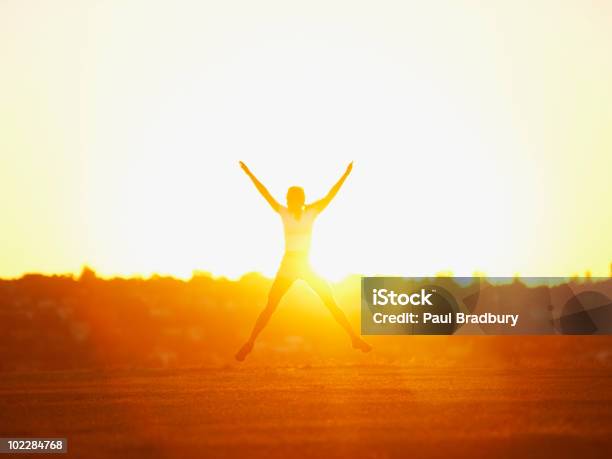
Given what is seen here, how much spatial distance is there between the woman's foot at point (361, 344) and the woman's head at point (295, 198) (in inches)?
92.6

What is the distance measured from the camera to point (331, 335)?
37.0 m

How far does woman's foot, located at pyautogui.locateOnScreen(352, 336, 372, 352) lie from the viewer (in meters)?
18.0

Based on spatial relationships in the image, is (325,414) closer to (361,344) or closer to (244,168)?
(361,344)

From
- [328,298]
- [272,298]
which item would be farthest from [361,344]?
[272,298]

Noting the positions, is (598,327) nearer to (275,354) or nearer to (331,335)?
(331,335)

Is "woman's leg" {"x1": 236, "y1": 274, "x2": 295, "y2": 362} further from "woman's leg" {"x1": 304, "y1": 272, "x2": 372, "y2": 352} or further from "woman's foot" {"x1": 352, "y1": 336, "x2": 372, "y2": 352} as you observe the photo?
"woman's foot" {"x1": 352, "y1": 336, "x2": 372, "y2": 352}

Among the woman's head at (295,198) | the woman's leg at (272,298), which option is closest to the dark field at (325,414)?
the woman's leg at (272,298)

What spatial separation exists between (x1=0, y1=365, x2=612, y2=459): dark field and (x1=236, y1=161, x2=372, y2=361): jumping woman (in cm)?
129

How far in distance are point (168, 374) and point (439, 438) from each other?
14.7m

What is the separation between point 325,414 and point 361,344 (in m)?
2.43

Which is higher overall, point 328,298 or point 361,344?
point 328,298

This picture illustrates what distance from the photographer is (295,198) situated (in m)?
18.0

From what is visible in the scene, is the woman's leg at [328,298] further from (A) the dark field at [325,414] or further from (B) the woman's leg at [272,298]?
(A) the dark field at [325,414]

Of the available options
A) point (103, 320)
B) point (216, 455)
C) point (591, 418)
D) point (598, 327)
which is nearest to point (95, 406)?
point (216, 455)
